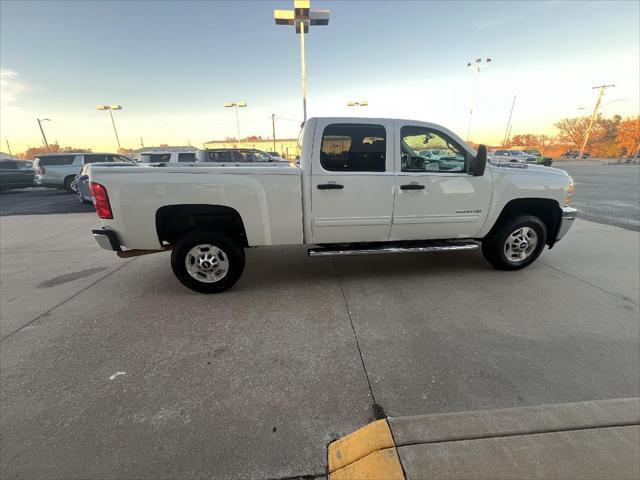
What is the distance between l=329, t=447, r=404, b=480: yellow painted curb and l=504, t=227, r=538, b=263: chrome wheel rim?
3.62 m

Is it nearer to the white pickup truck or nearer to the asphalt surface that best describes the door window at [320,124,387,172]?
the white pickup truck

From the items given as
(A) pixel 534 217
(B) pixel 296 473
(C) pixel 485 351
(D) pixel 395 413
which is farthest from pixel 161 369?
(A) pixel 534 217

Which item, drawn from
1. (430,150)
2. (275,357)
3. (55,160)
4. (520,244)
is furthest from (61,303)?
(55,160)

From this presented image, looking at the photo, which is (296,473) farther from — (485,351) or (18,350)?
(18,350)

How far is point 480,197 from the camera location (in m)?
3.95

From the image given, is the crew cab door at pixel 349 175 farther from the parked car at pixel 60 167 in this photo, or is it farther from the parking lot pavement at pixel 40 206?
the parked car at pixel 60 167

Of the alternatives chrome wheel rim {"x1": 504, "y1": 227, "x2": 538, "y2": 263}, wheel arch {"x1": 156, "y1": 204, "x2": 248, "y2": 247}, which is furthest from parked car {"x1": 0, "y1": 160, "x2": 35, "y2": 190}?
chrome wheel rim {"x1": 504, "y1": 227, "x2": 538, "y2": 263}

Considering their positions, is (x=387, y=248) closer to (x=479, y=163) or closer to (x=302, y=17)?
(x=479, y=163)

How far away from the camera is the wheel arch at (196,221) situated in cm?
345

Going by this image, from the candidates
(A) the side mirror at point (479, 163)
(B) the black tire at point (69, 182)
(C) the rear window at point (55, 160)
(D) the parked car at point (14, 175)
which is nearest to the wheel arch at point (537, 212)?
(A) the side mirror at point (479, 163)

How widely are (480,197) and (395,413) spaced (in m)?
3.07

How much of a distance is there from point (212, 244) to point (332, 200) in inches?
60.7

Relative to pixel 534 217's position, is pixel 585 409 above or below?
below

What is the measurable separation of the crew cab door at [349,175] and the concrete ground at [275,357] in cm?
95
